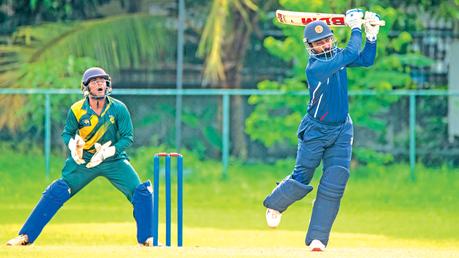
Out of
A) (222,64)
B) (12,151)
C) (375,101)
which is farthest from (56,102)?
(375,101)

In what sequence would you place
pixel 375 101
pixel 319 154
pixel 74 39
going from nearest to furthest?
pixel 319 154, pixel 375 101, pixel 74 39

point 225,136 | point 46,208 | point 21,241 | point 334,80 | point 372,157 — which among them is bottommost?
point 372,157

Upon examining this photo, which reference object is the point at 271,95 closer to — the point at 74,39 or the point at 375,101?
the point at 375,101

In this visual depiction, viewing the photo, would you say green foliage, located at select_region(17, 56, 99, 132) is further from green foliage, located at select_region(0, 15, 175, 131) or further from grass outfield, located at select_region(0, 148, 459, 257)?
grass outfield, located at select_region(0, 148, 459, 257)

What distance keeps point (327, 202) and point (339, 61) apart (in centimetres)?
129

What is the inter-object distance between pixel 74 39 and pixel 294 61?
4132 mm

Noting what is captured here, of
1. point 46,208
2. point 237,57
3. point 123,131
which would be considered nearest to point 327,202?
point 123,131

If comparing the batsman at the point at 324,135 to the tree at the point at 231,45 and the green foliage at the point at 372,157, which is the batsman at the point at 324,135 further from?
the green foliage at the point at 372,157

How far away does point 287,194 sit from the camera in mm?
13922

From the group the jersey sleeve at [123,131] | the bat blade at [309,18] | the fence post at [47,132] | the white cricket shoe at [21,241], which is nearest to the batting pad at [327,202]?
the bat blade at [309,18]

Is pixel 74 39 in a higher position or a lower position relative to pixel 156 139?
higher

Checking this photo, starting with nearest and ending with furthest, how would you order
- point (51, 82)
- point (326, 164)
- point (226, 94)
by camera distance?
point (326, 164) < point (226, 94) < point (51, 82)

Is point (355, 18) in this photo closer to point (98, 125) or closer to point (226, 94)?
point (98, 125)

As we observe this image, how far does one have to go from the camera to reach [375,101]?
85.3 ft
